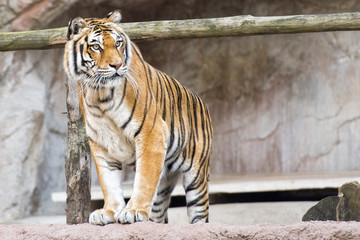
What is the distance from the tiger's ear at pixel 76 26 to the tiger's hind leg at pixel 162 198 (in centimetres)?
114

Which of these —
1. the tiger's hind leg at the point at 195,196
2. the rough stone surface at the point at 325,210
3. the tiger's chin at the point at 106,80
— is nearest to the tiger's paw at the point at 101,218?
the tiger's chin at the point at 106,80

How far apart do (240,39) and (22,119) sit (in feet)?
8.66

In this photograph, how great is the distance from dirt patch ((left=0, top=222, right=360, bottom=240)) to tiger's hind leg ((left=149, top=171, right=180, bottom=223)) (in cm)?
111

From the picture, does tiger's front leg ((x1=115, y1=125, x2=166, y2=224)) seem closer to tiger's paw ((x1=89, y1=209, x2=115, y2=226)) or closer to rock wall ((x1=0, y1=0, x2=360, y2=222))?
tiger's paw ((x1=89, y1=209, x2=115, y2=226))

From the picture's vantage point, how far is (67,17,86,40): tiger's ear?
359 centimetres

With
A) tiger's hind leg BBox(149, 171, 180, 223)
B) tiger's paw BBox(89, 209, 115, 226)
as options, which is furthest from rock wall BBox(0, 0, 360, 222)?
tiger's paw BBox(89, 209, 115, 226)

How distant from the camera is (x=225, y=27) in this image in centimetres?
400

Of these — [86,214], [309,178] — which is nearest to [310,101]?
[309,178]

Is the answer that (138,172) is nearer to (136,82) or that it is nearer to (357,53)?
(136,82)

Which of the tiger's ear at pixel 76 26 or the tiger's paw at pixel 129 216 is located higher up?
the tiger's ear at pixel 76 26

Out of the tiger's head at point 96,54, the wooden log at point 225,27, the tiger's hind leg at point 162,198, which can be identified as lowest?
the tiger's hind leg at point 162,198

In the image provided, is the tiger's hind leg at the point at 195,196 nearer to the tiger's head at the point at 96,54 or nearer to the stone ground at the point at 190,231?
the tiger's head at the point at 96,54

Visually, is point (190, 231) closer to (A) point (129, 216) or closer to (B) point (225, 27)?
(A) point (129, 216)

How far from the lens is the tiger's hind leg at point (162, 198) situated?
4.22 meters
